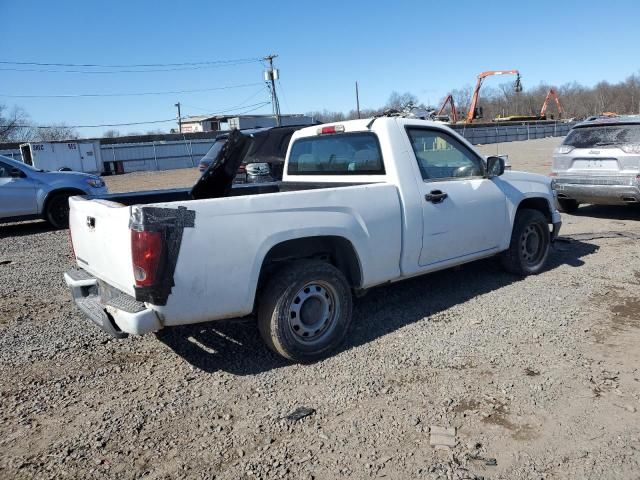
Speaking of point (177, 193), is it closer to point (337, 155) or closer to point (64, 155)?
→ point (337, 155)

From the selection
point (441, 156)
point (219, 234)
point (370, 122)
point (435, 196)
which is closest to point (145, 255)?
point (219, 234)

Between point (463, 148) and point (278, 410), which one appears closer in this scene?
point (278, 410)

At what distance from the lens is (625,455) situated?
2691 millimetres

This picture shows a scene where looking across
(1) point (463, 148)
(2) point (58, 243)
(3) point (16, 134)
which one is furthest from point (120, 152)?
(3) point (16, 134)

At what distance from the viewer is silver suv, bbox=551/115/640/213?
8133mm

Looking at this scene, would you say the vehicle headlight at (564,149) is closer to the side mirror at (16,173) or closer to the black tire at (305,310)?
the black tire at (305,310)

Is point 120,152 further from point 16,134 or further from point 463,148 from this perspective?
point 16,134

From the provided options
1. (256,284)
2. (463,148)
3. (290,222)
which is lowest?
(256,284)

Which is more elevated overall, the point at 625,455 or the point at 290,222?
the point at 290,222

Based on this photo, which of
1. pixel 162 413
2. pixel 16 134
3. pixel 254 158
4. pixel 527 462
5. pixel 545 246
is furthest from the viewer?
pixel 16 134

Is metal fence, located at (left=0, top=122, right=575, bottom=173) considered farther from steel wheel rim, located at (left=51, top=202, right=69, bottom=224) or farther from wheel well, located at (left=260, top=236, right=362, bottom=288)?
wheel well, located at (left=260, top=236, right=362, bottom=288)

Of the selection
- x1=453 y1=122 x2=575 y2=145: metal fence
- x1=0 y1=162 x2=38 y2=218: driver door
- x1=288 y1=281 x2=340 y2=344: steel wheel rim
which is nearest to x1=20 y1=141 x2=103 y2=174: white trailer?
x1=0 y1=162 x2=38 y2=218: driver door

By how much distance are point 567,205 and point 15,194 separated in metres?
10.7

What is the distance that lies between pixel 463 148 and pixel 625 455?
323 cm
